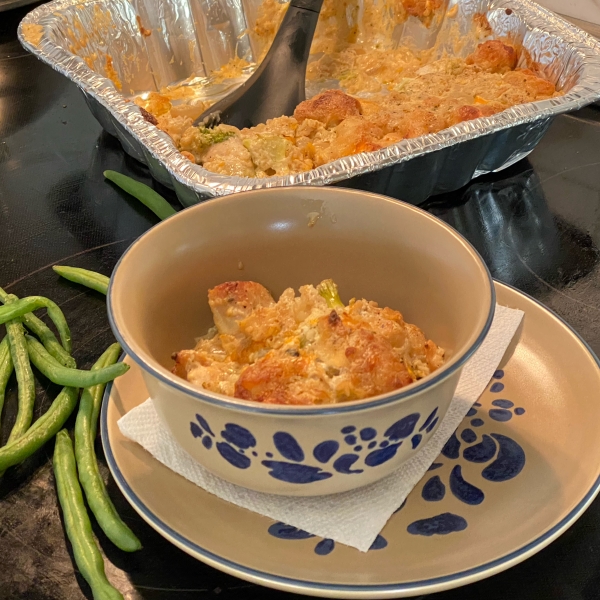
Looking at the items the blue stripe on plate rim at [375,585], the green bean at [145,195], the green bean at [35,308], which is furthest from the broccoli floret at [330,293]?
the green bean at [145,195]

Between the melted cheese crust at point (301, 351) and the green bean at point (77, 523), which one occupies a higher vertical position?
the melted cheese crust at point (301, 351)

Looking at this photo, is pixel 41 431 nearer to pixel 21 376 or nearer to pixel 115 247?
pixel 21 376

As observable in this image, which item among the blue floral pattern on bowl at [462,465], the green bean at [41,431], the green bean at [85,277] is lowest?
the green bean at [85,277]

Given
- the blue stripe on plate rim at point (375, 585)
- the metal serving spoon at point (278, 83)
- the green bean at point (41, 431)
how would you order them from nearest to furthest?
1. the blue stripe on plate rim at point (375, 585)
2. the green bean at point (41, 431)
3. the metal serving spoon at point (278, 83)

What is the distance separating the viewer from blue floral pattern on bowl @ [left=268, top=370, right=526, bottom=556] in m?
0.71

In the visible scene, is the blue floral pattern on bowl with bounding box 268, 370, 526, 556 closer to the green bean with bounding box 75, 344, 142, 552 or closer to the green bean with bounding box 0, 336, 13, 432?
the green bean with bounding box 75, 344, 142, 552

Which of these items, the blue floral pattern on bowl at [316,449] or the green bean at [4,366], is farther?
the green bean at [4,366]

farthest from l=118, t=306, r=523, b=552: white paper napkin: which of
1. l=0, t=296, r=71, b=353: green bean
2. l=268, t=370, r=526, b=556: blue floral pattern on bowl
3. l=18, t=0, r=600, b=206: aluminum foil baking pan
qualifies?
l=18, t=0, r=600, b=206: aluminum foil baking pan

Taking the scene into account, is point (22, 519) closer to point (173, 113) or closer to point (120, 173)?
point (120, 173)

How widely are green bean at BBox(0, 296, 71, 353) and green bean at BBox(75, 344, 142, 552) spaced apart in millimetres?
115

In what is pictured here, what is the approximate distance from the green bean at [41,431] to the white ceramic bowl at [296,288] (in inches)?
8.1

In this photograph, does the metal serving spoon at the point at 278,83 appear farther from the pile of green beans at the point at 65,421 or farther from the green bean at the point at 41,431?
the green bean at the point at 41,431

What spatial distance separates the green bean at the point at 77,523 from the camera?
734 mm

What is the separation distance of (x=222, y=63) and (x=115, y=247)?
125 centimetres
